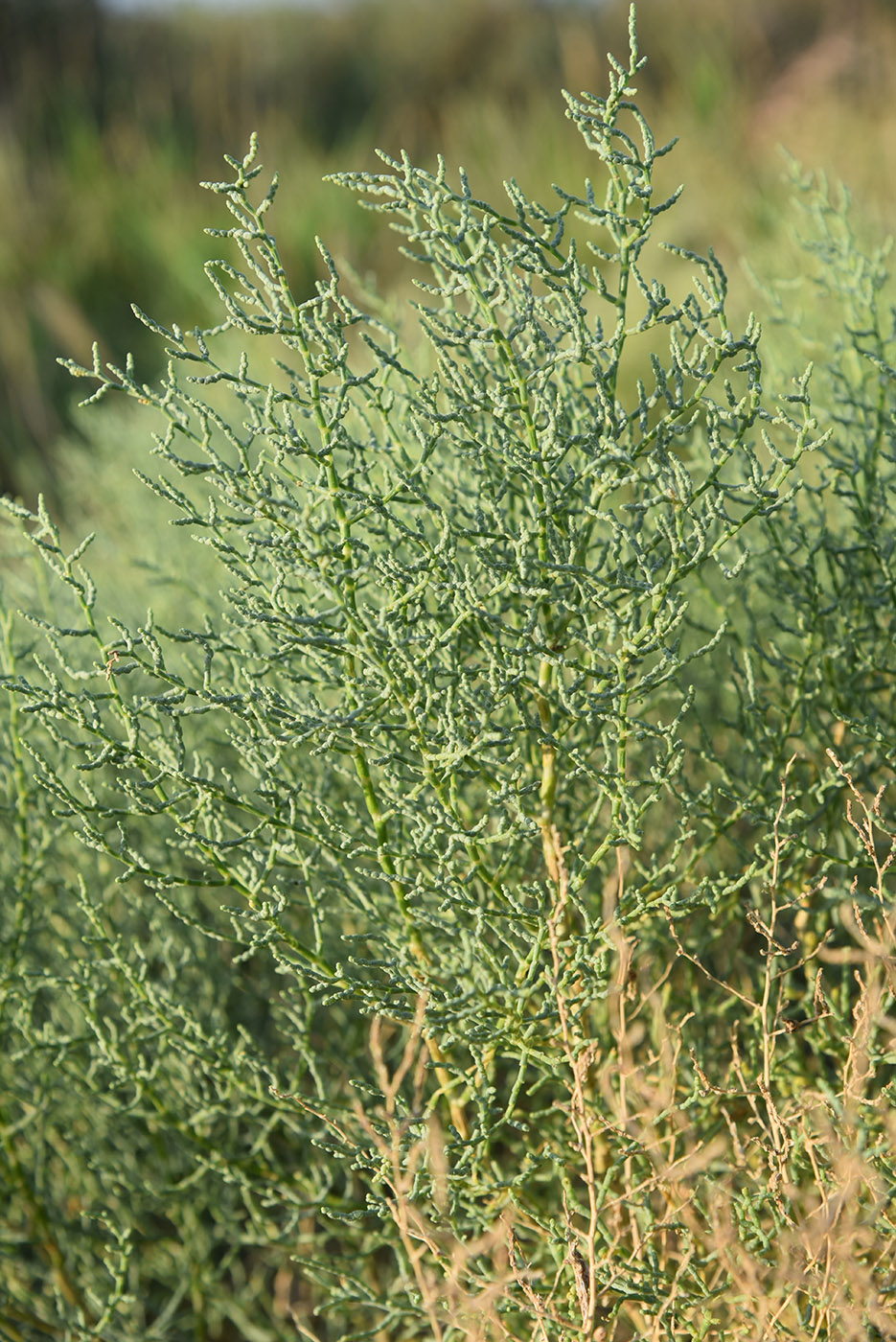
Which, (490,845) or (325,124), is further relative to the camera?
(325,124)

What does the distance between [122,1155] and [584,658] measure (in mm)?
972

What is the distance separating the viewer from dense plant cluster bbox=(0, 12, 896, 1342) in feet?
3.12

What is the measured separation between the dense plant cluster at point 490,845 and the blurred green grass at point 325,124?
84.1 inches

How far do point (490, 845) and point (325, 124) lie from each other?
9.23m

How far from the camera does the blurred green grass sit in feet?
16.8

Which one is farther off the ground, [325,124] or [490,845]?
[325,124]

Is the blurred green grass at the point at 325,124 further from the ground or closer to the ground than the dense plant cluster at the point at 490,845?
further from the ground

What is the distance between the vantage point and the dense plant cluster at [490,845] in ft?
3.12

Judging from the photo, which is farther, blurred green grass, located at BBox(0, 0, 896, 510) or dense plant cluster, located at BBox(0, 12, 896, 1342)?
blurred green grass, located at BBox(0, 0, 896, 510)

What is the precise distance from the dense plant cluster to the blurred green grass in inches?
84.1

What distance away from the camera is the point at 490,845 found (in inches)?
51.5

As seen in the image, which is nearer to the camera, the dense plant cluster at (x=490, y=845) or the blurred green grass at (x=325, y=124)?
the dense plant cluster at (x=490, y=845)

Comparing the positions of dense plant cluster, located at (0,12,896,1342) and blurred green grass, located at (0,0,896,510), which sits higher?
blurred green grass, located at (0,0,896,510)

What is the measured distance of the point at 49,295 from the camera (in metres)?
5.23
